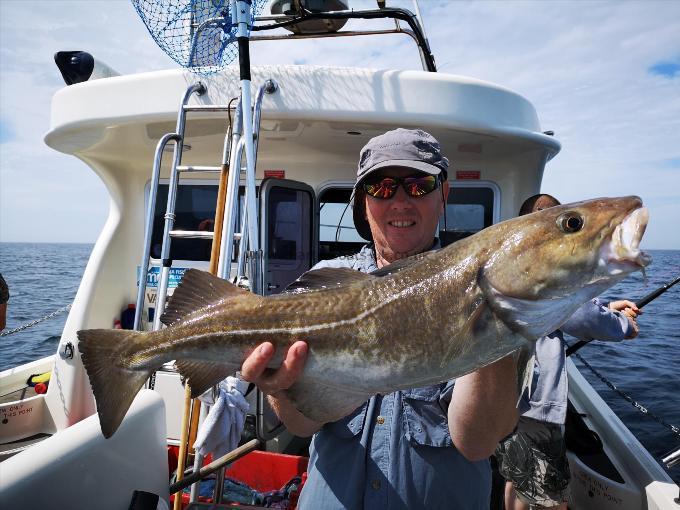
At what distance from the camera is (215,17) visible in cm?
434

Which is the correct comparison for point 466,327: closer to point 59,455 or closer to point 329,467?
point 329,467

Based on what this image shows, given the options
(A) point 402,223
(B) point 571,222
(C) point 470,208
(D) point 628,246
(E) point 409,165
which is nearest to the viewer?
(D) point 628,246

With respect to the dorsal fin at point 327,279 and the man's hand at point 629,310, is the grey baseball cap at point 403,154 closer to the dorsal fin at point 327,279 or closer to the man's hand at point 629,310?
the dorsal fin at point 327,279

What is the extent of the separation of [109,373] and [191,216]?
4.98 meters

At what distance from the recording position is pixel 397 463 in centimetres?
212

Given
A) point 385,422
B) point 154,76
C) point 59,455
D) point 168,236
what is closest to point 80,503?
point 59,455

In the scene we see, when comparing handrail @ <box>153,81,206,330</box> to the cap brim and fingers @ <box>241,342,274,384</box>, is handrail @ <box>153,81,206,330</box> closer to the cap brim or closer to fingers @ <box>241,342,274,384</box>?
fingers @ <box>241,342,274,384</box>

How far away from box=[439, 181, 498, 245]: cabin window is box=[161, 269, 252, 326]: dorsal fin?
4858mm

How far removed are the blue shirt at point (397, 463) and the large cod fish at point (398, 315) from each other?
32 centimetres

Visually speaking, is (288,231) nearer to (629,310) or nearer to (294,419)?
(629,310)

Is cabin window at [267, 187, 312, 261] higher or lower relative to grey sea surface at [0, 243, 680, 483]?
higher

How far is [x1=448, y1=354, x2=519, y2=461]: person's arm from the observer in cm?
188

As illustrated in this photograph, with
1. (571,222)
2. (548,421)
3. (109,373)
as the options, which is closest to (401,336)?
(571,222)

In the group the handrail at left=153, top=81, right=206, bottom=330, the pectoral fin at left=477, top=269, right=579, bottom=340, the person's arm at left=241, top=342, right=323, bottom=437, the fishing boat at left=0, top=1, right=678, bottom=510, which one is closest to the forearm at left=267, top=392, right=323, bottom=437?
the person's arm at left=241, top=342, right=323, bottom=437
